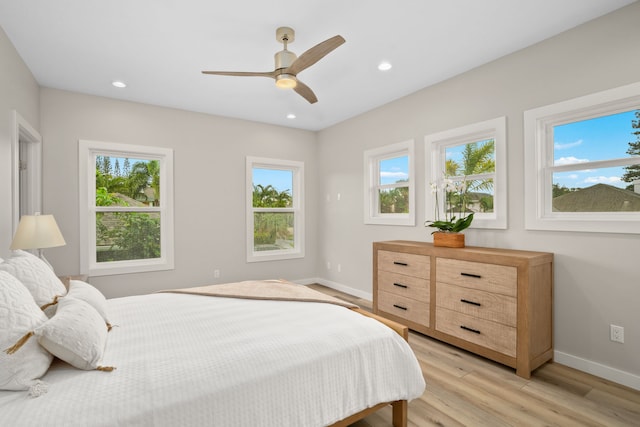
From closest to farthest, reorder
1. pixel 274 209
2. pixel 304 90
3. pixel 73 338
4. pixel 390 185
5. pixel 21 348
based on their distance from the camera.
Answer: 1. pixel 21 348
2. pixel 73 338
3. pixel 304 90
4. pixel 390 185
5. pixel 274 209

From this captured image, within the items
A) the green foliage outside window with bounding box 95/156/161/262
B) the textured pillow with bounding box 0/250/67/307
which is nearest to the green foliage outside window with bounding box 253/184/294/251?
the green foliage outside window with bounding box 95/156/161/262

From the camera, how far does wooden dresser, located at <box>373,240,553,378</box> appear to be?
2348 millimetres

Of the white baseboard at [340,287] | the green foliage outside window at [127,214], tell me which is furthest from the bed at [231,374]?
the white baseboard at [340,287]

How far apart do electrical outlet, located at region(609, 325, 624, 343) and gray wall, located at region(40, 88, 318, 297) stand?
12.7ft

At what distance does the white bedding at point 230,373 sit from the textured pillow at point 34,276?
1.20ft

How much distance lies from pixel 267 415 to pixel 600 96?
10.0ft

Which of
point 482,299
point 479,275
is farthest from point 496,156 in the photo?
point 482,299

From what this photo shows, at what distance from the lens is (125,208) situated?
4.02m

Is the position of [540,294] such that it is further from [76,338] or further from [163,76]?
[163,76]

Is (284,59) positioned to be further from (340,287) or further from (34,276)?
(340,287)

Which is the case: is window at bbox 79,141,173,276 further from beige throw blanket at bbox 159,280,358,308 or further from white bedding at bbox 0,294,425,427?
white bedding at bbox 0,294,425,427

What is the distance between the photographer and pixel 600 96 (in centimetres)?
233

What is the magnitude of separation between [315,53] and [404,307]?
8.36 feet

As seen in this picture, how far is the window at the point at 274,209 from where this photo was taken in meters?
4.88
